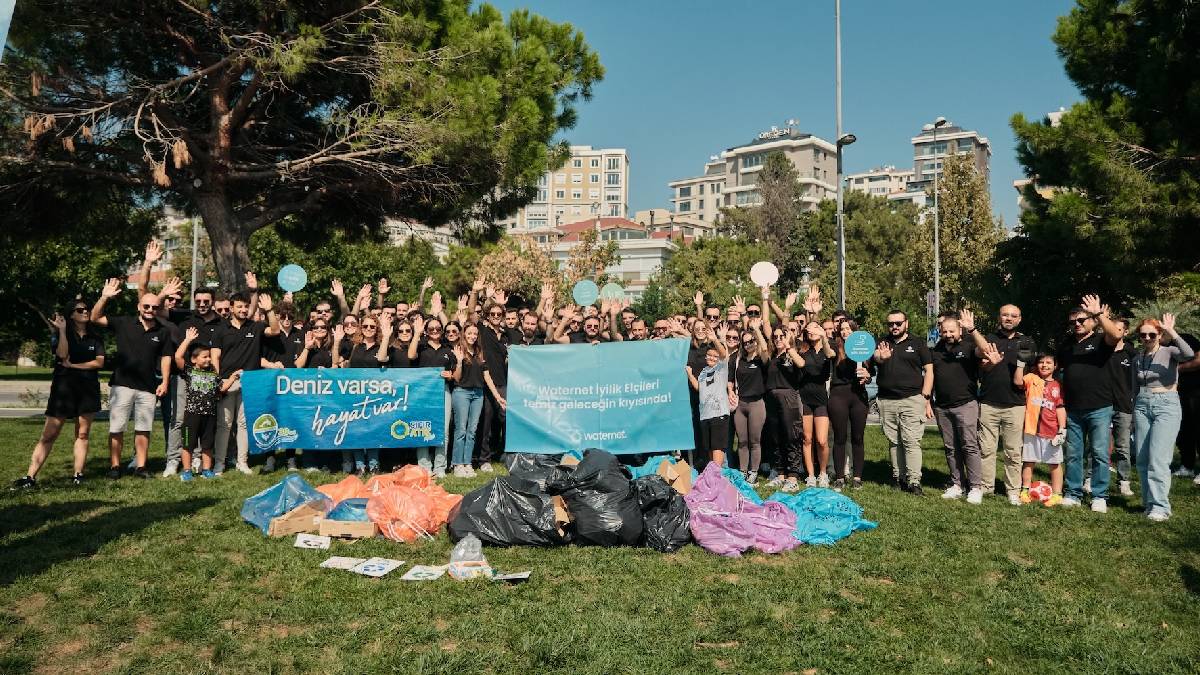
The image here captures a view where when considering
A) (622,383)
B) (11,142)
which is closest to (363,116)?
(11,142)

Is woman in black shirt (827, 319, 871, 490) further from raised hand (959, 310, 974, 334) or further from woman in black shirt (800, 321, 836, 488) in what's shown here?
raised hand (959, 310, 974, 334)

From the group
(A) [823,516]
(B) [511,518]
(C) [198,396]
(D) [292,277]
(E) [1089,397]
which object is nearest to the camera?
(B) [511,518]

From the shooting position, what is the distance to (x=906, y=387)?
8828 mm

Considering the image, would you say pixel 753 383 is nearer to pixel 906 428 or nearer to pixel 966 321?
pixel 906 428

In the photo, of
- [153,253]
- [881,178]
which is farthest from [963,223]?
[881,178]

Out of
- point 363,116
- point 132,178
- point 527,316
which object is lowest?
point 527,316

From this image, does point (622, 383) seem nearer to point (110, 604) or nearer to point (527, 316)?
point (527, 316)

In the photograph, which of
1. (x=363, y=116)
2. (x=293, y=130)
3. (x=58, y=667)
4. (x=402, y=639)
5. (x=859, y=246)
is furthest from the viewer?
(x=859, y=246)

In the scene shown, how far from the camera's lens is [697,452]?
32.9 ft

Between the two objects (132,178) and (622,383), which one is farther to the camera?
(132,178)

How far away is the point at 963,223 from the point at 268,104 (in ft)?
109

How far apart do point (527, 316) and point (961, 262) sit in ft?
107

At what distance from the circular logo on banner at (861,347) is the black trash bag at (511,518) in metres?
3.96

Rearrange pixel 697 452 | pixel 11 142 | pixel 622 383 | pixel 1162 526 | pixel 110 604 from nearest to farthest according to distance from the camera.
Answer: pixel 110 604, pixel 1162 526, pixel 622 383, pixel 697 452, pixel 11 142
